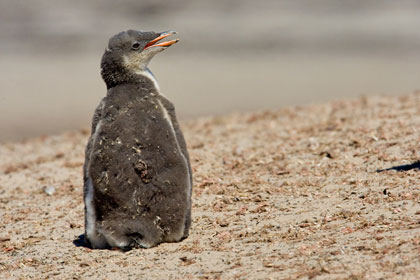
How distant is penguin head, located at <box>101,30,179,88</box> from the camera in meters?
7.25

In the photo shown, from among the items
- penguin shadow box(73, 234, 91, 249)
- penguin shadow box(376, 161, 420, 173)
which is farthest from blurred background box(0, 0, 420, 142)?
penguin shadow box(376, 161, 420, 173)

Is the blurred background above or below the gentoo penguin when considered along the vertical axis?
above

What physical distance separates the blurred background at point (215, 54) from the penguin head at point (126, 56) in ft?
36.9

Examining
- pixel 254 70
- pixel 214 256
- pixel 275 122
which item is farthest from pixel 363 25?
pixel 214 256

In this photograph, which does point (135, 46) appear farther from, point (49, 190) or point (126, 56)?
point (49, 190)

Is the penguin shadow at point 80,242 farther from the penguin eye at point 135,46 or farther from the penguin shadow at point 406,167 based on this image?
the penguin shadow at point 406,167

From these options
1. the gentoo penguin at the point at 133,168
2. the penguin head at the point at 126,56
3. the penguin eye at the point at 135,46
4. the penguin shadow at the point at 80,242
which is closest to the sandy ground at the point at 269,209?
the penguin shadow at the point at 80,242

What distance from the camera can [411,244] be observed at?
6.05 m

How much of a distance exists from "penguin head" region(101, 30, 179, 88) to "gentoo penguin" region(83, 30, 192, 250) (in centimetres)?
1

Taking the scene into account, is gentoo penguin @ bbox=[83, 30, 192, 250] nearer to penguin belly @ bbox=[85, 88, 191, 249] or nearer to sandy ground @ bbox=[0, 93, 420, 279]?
penguin belly @ bbox=[85, 88, 191, 249]

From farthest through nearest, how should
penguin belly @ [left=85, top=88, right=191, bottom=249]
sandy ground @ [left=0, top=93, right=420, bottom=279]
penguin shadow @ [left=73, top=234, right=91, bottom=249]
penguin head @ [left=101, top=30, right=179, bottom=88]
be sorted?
penguin shadow @ [left=73, top=234, right=91, bottom=249]
penguin head @ [left=101, top=30, right=179, bottom=88]
penguin belly @ [left=85, top=88, right=191, bottom=249]
sandy ground @ [left=0, top=93, right=420, bottom=279]

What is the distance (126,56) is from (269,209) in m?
2.36

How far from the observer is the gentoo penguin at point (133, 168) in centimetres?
699

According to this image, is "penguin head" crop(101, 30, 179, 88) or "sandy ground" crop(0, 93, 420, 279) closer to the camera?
"sandy ground" crop(0, 93, 420, 279)
